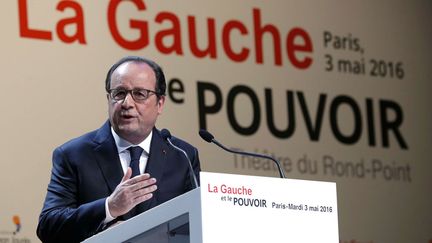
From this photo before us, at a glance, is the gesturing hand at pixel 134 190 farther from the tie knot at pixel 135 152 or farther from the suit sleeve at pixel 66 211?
the tie knot at pixel 135 152

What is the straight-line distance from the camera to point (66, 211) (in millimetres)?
4125

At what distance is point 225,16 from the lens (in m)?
7.34

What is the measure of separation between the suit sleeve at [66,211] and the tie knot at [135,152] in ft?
0.70

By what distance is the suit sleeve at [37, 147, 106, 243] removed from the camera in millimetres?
4004

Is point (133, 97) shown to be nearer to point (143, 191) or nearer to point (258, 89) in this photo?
point (143, 191)

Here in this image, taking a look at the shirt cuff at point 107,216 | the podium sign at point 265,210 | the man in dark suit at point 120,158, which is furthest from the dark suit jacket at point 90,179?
the podium sign at point 265,210

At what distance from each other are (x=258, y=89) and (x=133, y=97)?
10.5 ft

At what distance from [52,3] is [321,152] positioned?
201 centimetres

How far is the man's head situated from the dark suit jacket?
0.07 m

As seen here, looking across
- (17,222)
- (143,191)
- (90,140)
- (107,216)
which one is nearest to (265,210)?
(143,191)

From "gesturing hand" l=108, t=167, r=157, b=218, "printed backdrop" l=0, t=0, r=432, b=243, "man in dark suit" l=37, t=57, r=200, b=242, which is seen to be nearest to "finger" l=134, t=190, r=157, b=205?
"gesturing hand" l=108, t=167, r=157, b=218

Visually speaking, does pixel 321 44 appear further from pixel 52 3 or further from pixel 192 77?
pixel 52 3

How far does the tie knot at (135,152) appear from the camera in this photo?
4.29 metres

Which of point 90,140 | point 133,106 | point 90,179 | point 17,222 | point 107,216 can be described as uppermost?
point 133,106
